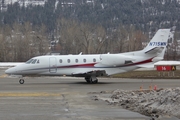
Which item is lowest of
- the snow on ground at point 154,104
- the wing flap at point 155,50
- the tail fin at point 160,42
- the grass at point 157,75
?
the snow on ground at point 154,104

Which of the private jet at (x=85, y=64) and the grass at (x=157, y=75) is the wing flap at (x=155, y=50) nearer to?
the private jet at (x=85, y=64)

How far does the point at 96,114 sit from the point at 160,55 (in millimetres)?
18661

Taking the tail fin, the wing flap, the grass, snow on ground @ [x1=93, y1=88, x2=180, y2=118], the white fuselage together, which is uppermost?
the tail fin

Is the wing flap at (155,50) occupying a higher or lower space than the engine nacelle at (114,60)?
higher

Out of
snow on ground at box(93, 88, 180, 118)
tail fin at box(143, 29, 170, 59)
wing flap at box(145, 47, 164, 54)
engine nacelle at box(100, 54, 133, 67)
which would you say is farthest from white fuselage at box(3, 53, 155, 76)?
snow on ground at box(93, 88, 180, 118)

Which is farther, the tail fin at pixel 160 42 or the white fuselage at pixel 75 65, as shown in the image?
the tail fin at pixel 160 42

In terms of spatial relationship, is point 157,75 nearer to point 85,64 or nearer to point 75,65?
point 85,64

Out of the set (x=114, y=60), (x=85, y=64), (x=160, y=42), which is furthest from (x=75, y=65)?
(x=160, y=42)

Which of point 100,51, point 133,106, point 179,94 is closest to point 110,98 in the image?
point 133,106

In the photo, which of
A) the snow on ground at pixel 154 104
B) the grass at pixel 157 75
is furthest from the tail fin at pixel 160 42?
the snow on ground at pixel 154 104

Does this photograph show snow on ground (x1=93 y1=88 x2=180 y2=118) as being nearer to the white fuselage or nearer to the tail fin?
the white fuselage

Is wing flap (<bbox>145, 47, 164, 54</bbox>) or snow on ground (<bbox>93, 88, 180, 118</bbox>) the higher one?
A: wing flap (<bbox>145, 47, 164, 54</bbox>)

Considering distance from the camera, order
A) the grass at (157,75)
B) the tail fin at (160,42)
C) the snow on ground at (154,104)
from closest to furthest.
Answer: the snow on ground at (154,104), the tail fin at (160,42), the grass at (157,75)

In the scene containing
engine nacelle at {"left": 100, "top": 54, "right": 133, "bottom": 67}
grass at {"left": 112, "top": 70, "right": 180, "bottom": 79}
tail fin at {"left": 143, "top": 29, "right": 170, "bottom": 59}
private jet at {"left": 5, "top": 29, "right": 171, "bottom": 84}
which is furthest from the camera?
grass at {"left": 112, "top": 70, "right": 180, "bottom": 79}
